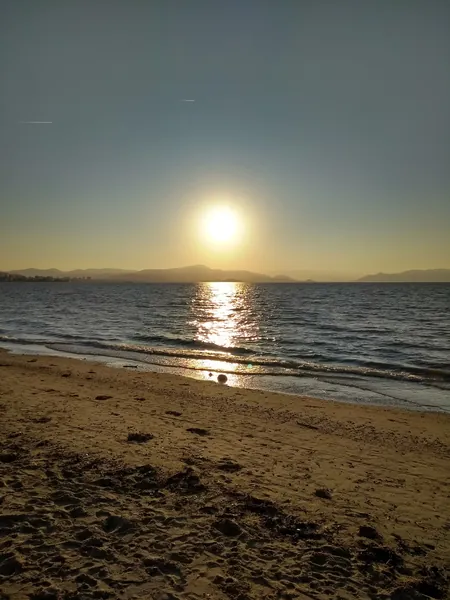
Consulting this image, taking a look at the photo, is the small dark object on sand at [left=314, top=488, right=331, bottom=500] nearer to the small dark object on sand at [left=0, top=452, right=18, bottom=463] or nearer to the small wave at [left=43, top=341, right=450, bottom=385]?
the small dark object on sand at [left=0, top=452, right=18, bottom=463]

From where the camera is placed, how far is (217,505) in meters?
5.95

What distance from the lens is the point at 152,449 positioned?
812cm

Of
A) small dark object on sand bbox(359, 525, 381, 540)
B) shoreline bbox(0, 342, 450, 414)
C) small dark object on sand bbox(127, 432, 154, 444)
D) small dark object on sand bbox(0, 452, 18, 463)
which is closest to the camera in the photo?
small dark object on sand bbox(359, 525, 381, 540)

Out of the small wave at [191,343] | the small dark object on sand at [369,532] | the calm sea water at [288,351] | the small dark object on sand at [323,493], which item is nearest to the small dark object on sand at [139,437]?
the small dark object on sand at [323,493]

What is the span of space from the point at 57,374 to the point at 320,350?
15.1 metres

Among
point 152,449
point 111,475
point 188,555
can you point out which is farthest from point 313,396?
point 188,555

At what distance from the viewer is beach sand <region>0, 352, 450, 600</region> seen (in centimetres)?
445

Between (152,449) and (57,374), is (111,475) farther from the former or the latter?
(57,374)

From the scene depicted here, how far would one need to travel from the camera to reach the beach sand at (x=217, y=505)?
14.6 feet

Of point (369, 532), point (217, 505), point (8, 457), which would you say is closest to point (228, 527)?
point (217, 505)

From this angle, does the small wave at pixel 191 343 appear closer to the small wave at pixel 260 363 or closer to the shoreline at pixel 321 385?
the small wave at pixel 260 363

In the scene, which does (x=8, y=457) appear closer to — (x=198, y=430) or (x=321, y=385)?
(x=198, y=430)

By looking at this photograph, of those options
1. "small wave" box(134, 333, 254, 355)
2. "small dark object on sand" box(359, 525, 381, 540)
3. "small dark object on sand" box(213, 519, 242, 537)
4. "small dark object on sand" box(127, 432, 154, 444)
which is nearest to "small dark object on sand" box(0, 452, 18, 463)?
"small dark object on sand" box(127, 432, 154, 444)

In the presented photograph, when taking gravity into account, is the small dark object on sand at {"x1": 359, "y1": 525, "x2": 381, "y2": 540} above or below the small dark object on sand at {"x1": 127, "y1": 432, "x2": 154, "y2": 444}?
above
